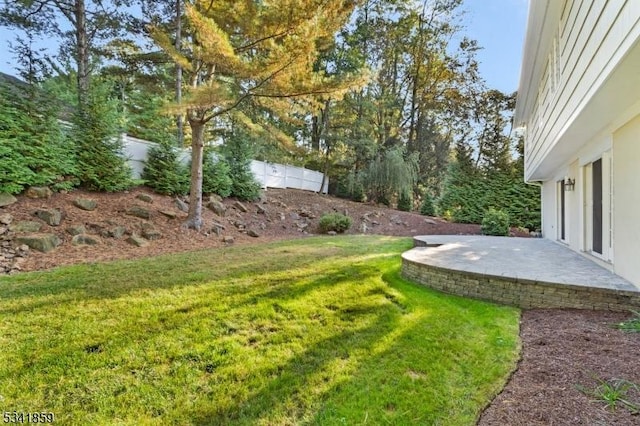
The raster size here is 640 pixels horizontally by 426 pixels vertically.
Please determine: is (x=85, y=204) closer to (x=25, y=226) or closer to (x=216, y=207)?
(x=25, y=226)

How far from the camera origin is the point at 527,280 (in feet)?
13.5

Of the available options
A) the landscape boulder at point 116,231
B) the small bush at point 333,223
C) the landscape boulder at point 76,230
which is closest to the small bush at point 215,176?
the small bush at point 333,223

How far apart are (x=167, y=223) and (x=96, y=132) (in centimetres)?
233

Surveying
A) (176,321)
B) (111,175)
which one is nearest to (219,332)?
(176,321)

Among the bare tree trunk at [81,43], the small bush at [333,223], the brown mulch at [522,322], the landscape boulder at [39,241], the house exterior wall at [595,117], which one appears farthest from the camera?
the small bush at [333,223]

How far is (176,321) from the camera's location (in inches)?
119

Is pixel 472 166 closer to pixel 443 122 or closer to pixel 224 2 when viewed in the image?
pixel 443 122

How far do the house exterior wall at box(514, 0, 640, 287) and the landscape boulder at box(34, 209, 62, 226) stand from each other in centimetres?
751

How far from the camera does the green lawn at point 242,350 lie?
2.05m

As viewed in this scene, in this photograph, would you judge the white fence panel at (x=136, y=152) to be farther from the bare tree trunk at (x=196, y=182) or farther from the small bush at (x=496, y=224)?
the small bush at (x=496, y=224)

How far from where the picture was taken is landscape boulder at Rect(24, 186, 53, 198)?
19.3ft

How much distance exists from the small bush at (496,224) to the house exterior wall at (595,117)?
12.5 feet

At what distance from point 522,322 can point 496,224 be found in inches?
337

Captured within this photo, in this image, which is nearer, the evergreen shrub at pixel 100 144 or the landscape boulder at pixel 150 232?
the landscape boulder at pixel 150 232
